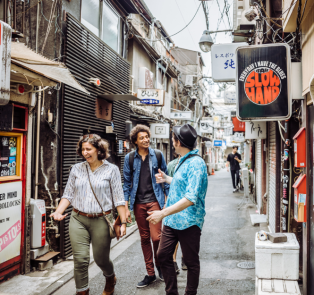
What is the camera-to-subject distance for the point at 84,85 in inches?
294

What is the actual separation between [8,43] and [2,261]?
348 cm

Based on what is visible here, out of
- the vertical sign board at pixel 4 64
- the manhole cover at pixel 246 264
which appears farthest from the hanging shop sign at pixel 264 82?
the vertical sign board at pixel 4 64

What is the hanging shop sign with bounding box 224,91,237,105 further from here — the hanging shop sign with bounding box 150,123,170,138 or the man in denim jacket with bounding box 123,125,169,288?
the man in denim jacket with bounding box 123,125,169,288

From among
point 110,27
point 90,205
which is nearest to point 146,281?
point 90,205

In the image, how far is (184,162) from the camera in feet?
11.8

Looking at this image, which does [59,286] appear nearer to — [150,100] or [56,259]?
[56,259]

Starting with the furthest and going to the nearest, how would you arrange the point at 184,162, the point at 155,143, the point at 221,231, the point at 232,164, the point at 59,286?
the point at 155,143, the point at 232,164, the point at 221,231, the point at 59,286, the point at 184,162

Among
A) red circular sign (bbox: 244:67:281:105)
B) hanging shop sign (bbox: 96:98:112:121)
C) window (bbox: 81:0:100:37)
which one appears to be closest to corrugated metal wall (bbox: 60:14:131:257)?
hanging shop sign (bbox: 96:98:112:121)

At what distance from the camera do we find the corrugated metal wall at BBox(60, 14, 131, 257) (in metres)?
6.53

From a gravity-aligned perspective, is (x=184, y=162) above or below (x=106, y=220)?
above

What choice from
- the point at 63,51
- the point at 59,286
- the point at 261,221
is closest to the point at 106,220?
the point at 59,286

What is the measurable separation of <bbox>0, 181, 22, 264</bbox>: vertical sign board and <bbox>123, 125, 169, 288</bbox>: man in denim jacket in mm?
1924

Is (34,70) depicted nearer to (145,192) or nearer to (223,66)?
(145,192)

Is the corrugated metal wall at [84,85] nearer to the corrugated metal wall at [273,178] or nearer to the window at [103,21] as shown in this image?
the window at [103,21]
